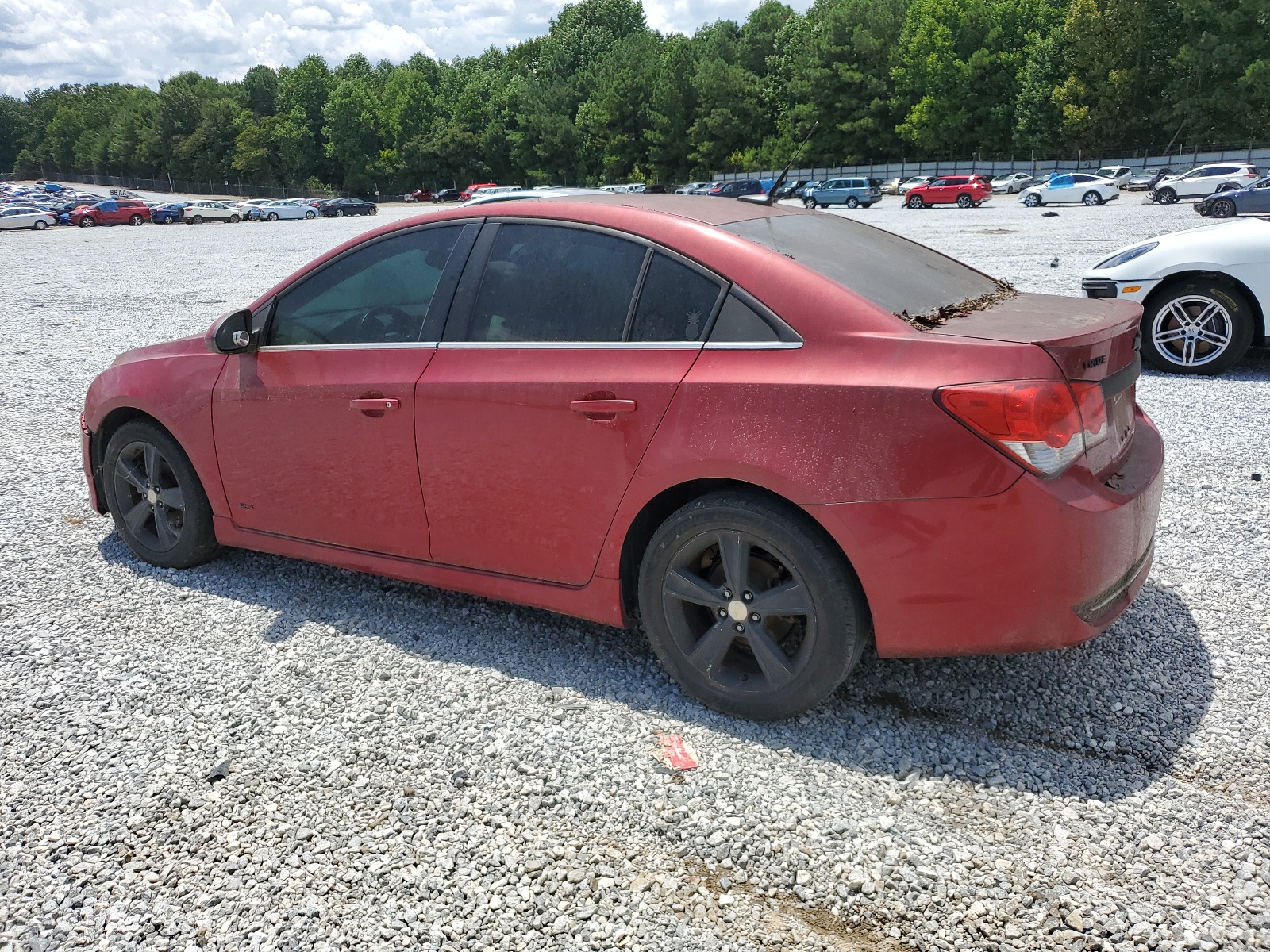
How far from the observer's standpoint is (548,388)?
11.1ft

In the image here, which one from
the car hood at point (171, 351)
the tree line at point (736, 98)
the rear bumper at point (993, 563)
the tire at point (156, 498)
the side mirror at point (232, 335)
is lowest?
the tire at point (156, 498)

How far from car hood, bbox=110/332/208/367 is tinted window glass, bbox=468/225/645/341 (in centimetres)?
155

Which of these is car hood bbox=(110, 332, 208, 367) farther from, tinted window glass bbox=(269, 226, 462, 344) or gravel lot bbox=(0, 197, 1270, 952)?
gravel lot bbox=(0, 197, 1270, 952)

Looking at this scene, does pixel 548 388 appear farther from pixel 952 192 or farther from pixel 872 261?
pixel 952 192

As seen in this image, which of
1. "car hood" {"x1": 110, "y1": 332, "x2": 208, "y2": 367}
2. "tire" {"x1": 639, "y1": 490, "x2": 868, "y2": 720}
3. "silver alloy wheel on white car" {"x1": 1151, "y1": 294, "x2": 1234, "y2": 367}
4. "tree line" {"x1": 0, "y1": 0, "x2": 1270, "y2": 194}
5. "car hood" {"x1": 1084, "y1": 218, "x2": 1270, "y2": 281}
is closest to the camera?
"tire" {"x1": 639, "y1": 490, "x2": 868, "y2": 720}

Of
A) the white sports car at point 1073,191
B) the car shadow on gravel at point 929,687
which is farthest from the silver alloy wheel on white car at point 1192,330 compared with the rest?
the white sports car at point 1073,191

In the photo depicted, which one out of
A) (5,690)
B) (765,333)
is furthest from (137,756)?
(765,333)

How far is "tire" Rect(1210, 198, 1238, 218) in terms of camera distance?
2895 centimetres

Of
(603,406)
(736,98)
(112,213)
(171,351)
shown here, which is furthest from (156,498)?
(736,98)

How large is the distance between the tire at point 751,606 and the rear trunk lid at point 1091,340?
79 cm

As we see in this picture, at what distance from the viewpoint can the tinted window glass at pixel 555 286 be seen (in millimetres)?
3400

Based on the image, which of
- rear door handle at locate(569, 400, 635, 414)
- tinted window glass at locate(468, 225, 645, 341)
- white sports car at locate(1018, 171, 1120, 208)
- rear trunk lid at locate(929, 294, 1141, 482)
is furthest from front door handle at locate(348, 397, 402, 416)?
white sports car at locate(1018, 171, 1120, 208)

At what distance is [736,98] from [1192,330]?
85.3 metres

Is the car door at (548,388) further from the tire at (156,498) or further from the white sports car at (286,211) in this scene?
the white sports car at (286,211)
